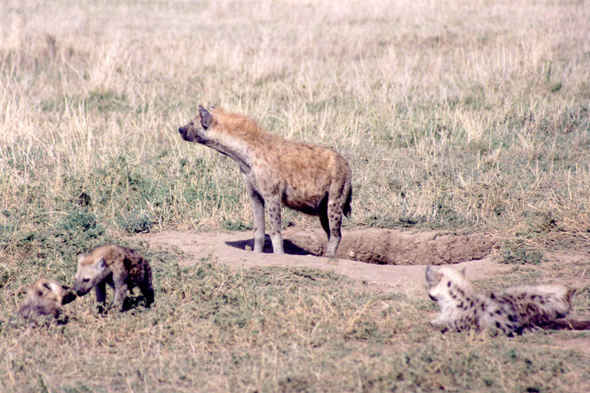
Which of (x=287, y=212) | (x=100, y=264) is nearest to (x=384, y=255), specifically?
(x=287, y=212)

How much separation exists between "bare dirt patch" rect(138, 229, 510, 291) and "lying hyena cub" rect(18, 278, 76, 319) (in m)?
1.45

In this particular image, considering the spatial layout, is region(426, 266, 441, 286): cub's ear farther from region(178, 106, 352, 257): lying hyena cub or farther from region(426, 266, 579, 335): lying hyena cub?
region(178, 106, 352, 257): lying hyena cub

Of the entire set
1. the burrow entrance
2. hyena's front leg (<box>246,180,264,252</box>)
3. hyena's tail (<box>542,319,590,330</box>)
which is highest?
hyena's tail (<box>542,319,590,330</box>)

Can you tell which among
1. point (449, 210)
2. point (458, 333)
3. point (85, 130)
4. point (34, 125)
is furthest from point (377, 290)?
point (34, 125)

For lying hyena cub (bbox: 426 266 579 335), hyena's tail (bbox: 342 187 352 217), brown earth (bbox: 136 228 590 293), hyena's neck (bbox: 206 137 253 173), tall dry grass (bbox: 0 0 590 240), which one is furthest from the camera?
tall dry grass (bbox: 0 0 590 240)

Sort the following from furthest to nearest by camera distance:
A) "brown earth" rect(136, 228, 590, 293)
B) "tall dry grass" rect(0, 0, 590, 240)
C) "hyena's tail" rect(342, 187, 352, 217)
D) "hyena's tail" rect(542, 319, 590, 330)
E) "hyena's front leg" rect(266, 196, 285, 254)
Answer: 1. "tall dry grass" rect(0, 0, 590, 240)
2. "hyena's tail" rect(342, 187, 352, 217)
3. "hyena's front leg" rect(266, 196, 285, 254)
4. "brown earth" rect(136, 228, 590, 293)
5. "hyena's tail" rect(542, 319, 590, 330)

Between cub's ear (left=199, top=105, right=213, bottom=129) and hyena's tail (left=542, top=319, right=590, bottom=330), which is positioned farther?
cub's ear (left=199, top=105, right=213, bottom=129)

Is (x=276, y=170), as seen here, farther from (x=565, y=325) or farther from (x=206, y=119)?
(x=565, y=325)

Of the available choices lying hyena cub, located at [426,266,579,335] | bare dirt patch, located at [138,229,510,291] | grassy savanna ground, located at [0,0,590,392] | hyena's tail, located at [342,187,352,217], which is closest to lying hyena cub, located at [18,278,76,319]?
grassy savanna ground, located at [0,0,590,392]

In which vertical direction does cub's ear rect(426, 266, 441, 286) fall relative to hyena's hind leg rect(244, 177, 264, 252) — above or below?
above

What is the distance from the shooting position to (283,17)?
21.3 meters

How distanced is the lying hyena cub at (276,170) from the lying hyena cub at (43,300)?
94.1 inches

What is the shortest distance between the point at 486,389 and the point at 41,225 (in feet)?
16.3

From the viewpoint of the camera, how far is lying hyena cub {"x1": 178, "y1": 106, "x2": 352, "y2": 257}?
631 centimetres
